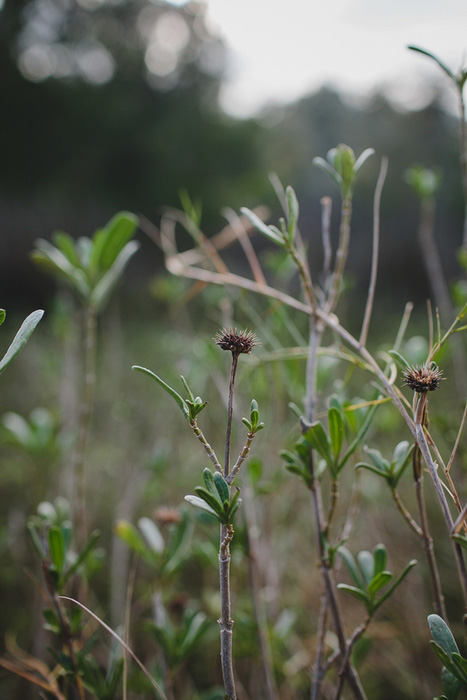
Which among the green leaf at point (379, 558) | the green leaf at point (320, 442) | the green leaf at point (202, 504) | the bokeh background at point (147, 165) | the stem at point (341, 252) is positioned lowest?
the green leaf at point (379, 558)

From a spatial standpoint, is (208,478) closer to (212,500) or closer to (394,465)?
(212,500)

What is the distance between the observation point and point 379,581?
33 cm

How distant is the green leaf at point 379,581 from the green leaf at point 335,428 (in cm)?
8

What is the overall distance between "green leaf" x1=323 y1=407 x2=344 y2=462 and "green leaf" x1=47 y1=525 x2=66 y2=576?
219mm

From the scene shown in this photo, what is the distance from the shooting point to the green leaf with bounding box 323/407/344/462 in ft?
1.12

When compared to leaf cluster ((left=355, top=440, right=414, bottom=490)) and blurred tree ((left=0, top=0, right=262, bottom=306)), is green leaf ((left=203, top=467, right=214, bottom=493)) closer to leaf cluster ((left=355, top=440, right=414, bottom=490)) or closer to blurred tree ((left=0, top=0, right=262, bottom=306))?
leaf cluster ((left=355, top=440, right=414, bottom=490))

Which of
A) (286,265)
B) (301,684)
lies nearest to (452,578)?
(301,684)

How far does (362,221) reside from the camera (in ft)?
23.8

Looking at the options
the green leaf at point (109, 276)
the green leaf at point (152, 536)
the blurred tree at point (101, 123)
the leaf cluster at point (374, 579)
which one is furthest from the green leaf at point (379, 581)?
the blurred tree at point (101, 123)

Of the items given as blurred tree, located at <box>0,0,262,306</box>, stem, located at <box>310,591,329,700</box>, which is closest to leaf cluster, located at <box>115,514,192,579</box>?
stem, located at <box>310,591,329,700</box>

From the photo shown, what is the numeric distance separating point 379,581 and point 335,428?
0.35ft

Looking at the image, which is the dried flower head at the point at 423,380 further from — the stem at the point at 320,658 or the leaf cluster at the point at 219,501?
the stem at the point at 320,658

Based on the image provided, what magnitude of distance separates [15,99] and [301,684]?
7.14 m

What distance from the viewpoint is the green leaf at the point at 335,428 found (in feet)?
1.12
